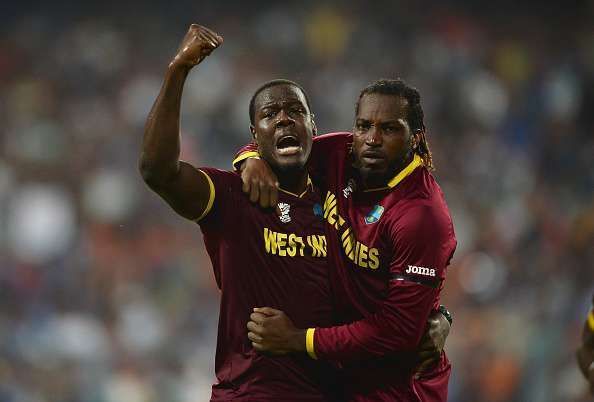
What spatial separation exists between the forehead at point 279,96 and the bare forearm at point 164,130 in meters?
0.46

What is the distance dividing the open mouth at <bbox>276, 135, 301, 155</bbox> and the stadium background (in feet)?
12.9

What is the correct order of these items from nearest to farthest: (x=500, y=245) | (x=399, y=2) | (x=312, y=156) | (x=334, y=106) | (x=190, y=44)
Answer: (x=190, y=44) < (x=312, y=156) < (x=500, y=245) < (x=334, y=106) < (x=399, y=2)

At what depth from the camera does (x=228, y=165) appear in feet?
24.9

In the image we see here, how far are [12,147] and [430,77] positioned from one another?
12.9 feet

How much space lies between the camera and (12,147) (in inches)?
283

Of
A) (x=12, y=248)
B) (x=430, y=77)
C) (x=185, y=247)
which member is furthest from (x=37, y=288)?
(x=430, y=77)

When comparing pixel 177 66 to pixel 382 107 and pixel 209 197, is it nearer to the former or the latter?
pixel 209 197

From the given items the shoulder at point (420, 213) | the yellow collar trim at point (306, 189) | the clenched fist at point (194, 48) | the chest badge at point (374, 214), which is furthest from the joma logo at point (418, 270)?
the clenched fist at point (194, 48)

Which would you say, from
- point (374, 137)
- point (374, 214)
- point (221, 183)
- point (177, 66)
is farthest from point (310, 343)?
point (177, 66)

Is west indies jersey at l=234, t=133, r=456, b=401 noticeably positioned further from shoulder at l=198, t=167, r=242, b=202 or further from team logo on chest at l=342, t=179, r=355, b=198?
shoulder at l=198, t=167, r=242, b=202

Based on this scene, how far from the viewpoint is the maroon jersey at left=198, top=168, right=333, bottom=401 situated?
275 centimetres

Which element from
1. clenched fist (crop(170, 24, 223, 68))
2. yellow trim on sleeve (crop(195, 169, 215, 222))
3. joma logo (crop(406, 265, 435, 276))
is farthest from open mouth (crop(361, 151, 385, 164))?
clenched fist (crop(170, 24, 223, 68))

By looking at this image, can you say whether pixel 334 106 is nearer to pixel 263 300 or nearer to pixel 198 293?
pixel 198 293

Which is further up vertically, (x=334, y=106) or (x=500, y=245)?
(x=334, y=106)
